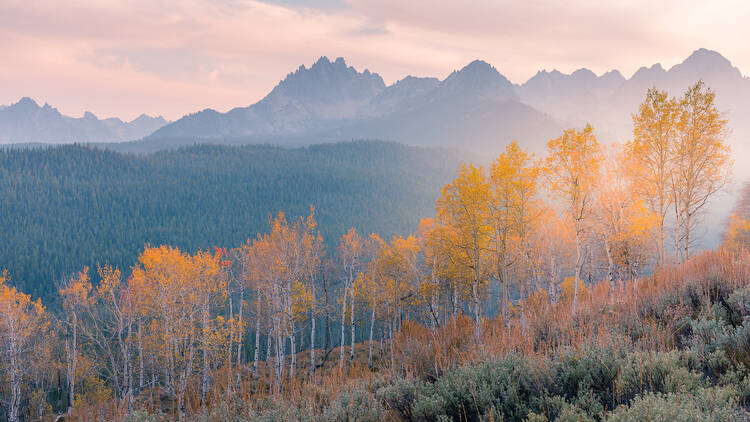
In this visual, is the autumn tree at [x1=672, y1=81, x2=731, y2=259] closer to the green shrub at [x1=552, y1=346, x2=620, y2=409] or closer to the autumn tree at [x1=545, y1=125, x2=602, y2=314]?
the autumn tree at [x1=545, y1=125, x2=602, y2=314]

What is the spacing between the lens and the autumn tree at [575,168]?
66.3 feet

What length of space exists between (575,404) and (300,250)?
26691 mm

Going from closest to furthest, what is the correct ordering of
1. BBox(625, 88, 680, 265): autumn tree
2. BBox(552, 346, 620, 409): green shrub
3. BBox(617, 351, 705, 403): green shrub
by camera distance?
BBox(617, 351, 705, 403): green shrub, BBox(552, 346, 620, 409): green shrub, BBox(625, 88, 680, 265): autumn tree

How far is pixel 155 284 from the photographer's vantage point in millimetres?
33781

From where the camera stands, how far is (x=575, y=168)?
20.4 meters

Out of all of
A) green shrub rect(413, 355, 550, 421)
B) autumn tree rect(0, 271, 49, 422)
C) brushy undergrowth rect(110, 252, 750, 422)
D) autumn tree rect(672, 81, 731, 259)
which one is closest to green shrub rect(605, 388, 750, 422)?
brushy undergrowth rect(110, 252, 750, 422)

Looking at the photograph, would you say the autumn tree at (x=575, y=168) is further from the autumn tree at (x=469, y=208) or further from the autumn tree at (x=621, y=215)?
the autumn tree at (x=469, y=208)

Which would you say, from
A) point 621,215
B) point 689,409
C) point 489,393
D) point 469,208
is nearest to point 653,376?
point 689,409

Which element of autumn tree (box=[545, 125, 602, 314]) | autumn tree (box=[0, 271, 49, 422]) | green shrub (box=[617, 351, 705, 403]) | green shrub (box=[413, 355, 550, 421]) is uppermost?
autumn tree (box=[545, 125, 602, 314])

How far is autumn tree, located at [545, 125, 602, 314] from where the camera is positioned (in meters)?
20.2

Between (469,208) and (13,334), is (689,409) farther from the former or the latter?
(13,334)

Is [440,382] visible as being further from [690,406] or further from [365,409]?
[690,406]

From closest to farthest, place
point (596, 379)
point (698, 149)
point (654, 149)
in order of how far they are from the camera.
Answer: point (596, 379) < point (698, 149) < point (654, 149)

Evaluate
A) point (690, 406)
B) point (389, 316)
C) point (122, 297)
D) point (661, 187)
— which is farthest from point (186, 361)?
point (661, 187)
